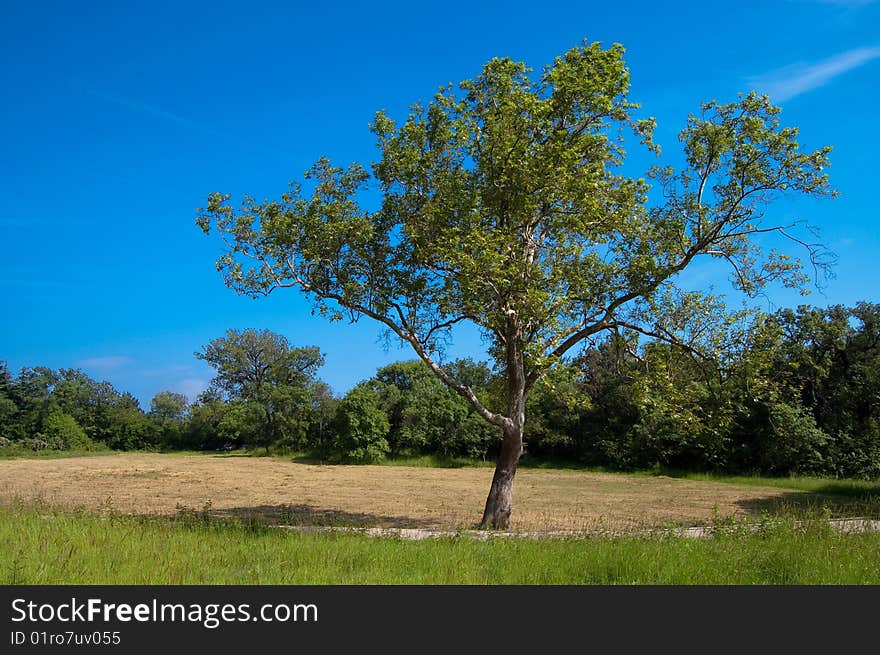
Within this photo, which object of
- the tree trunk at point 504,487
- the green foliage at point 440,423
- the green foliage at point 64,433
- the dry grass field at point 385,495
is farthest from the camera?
the green foliage at point 64,433

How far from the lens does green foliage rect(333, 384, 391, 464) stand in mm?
57281

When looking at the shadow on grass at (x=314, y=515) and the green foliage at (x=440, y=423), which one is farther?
the green foliage at (x=440, y=423)

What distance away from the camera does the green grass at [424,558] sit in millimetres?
7484

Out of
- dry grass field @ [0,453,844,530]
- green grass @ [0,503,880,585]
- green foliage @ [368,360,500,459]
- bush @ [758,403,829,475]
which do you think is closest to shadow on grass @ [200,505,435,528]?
dry grass field @ [0,453,844,530]

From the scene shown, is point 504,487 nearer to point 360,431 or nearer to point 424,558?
point 424,558

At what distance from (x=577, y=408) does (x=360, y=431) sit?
63.0 feet

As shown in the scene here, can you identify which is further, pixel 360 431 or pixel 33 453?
pixel 33 453

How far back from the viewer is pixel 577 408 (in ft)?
165

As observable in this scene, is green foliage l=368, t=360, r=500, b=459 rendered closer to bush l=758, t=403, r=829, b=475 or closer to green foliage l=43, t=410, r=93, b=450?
bush l=758, t=403, r=829, b=475

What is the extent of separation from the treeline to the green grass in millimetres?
5435

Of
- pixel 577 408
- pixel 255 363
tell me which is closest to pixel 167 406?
pixel 255 363

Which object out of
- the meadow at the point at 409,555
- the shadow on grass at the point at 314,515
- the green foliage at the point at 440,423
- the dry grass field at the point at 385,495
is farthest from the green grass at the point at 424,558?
the green foliage at the point at 440,423

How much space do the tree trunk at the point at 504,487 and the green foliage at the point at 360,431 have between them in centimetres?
4136

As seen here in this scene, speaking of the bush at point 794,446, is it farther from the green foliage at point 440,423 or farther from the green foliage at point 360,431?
the green foliage at point 360,431
